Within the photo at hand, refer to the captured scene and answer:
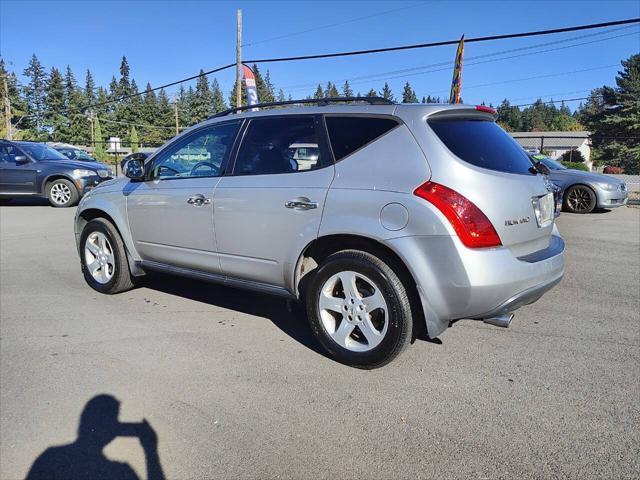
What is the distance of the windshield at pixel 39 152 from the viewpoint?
41.0 feet

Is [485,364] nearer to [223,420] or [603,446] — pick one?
[603,446]

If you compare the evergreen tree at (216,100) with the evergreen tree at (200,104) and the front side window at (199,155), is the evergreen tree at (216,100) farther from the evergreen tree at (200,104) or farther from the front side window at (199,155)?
the front side window at (199,155)

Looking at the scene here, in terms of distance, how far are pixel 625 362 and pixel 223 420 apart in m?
2.84

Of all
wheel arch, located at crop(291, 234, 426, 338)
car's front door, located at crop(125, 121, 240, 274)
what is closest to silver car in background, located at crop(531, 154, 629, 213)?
car's front door, located at crop(125, 121, 240, 274)

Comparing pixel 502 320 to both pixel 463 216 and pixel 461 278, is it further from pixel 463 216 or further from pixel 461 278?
pixel 463 216

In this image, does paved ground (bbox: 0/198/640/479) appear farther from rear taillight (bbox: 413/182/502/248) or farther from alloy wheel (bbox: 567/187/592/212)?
alloy wheel (bbox: 567/187/592/212)

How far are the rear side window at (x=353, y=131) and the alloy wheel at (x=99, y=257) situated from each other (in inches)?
110

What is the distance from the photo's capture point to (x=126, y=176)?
4.75m

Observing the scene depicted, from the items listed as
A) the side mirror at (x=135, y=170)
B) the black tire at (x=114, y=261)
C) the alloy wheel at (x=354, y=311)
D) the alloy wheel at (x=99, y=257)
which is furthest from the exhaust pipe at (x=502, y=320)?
the alloy wheel at (x=99, y=257)

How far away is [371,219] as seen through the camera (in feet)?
10.1

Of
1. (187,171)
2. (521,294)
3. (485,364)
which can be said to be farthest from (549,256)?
(187,171)

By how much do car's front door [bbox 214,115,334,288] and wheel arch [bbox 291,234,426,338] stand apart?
0.27 feet

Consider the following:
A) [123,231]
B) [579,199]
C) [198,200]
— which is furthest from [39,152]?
[579,199]

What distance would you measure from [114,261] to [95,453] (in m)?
2.71
